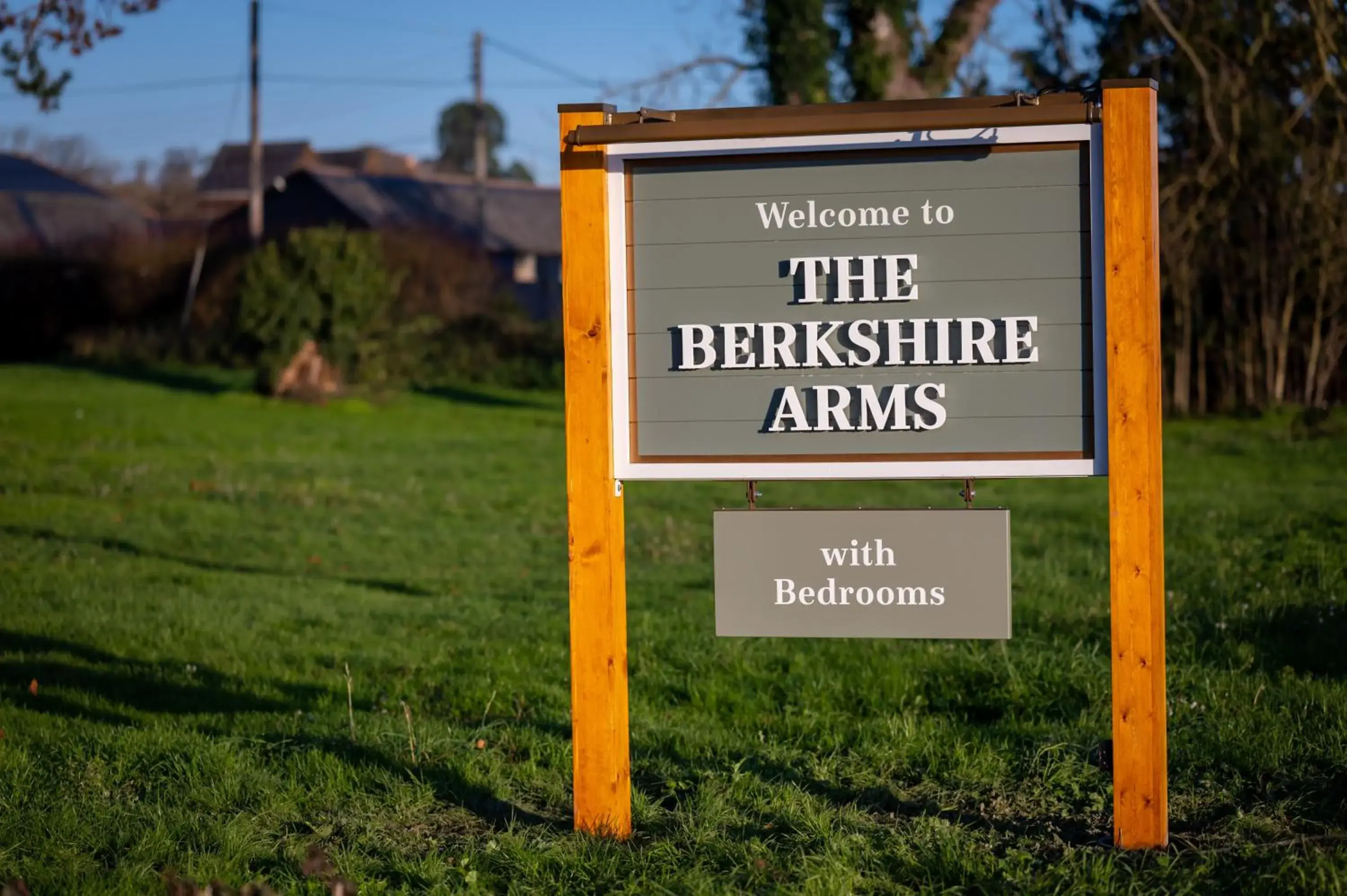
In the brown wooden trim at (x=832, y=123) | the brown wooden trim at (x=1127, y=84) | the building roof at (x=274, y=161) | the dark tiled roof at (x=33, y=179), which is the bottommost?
the brown wooden trim at (x=832, y=123)

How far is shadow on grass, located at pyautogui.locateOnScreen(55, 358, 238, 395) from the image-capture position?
2786 centimetres

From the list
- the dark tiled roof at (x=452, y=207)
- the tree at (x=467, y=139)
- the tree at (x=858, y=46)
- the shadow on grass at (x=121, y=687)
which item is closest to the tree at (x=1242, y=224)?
the tree at (x=858, y=46)

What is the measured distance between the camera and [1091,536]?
11.2 metres

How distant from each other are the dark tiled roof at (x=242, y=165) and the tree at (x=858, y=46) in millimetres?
56264

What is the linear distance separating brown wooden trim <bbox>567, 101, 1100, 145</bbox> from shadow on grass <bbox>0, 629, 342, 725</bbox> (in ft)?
10.9

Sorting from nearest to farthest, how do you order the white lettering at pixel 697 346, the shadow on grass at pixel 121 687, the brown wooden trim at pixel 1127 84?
the brown wooden trim at pixel 1127 84, the white lettering at pixel 697 346, the shadow on grass at pixel 121 687

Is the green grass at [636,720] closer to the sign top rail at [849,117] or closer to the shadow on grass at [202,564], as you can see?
the shadow on grass at [202,564]

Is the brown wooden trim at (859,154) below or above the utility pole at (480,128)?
below

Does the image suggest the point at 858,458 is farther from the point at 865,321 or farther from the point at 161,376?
the point at 161,376

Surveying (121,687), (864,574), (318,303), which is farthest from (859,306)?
(318,303)

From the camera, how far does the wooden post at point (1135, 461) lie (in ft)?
14.1

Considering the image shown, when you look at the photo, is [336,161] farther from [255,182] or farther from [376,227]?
[255,182]


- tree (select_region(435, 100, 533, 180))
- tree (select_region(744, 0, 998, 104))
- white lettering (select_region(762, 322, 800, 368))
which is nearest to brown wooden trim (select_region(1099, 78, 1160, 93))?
white lettering (select_region(762, 322, 800, 368))

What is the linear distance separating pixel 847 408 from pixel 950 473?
0.39 meters
